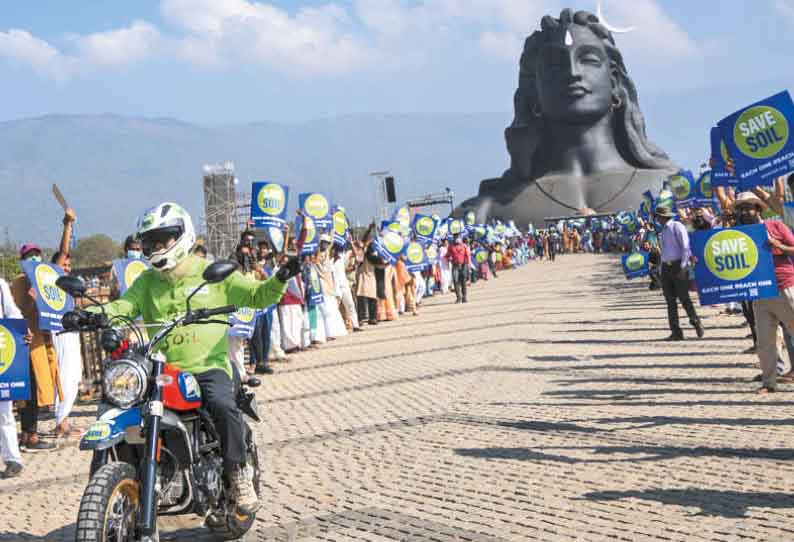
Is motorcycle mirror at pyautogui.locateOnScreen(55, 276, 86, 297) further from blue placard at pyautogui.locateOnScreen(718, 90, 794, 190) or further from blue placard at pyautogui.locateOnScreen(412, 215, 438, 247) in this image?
blue placard at pyautogui.locateOnScreen(412, 215, 438, 247)

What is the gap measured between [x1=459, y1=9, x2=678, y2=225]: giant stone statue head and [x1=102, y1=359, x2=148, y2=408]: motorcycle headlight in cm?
5915

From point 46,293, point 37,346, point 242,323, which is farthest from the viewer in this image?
point 242,323

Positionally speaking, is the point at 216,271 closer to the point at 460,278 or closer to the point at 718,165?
the point at 718,165

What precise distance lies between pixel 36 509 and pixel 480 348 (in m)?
8.21

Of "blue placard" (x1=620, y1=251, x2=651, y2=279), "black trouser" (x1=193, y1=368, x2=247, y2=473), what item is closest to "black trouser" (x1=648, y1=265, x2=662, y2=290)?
"blue placard" (x1=620, y1=251, x2=651, y2=279)

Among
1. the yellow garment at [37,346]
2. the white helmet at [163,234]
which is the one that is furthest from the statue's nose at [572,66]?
the white helmet at [163,234]

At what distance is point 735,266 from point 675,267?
4177 mm

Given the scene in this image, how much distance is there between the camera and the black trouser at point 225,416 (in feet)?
16.2

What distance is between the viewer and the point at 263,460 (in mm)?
7438

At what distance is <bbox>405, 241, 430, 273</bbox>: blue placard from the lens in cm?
2262

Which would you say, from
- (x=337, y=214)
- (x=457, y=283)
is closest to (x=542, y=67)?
(x=457, y=283)

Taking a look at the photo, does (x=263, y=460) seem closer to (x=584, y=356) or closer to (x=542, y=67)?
(x=584, y=356)

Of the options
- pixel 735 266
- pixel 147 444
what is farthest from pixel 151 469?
pixel 735 266

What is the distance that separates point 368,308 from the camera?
68.8 feet
